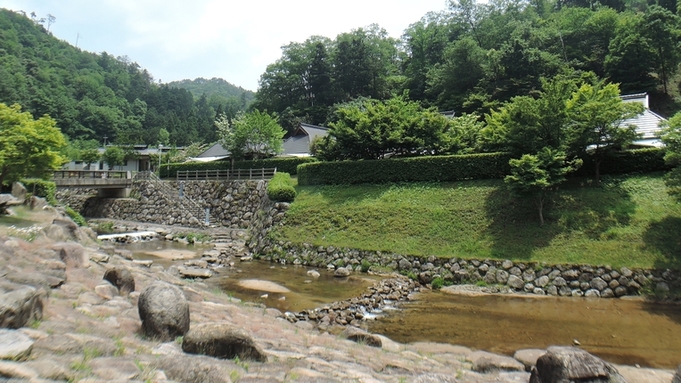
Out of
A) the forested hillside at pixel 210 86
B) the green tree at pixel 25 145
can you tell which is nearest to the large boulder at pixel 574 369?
the green tree at pixel 25 145

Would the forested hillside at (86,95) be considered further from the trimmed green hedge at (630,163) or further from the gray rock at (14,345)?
the gray rock at (14,345)

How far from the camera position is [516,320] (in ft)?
37.8

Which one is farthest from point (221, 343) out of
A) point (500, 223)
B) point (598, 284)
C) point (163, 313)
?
point (500, 223)

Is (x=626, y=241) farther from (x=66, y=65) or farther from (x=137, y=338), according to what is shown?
(x=66, y=65)

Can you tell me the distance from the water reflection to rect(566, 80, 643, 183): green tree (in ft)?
26.9

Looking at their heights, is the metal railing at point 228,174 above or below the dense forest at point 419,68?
below

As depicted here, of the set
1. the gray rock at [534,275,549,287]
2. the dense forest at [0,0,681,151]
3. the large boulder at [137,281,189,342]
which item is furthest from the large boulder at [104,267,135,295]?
the dense forest at [0,0,681,151]

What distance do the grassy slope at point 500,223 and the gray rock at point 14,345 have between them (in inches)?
588

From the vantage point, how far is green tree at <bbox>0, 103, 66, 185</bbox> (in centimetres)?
1664

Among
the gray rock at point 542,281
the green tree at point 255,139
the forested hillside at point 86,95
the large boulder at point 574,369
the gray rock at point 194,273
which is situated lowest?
the gray rock at point 194,273

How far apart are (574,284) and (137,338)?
1421 centimetres

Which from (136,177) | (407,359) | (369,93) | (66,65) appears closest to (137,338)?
(407,359)

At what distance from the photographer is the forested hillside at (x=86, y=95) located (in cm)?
7156

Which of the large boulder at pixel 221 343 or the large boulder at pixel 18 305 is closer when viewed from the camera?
the large boulder at pixel 18 305
